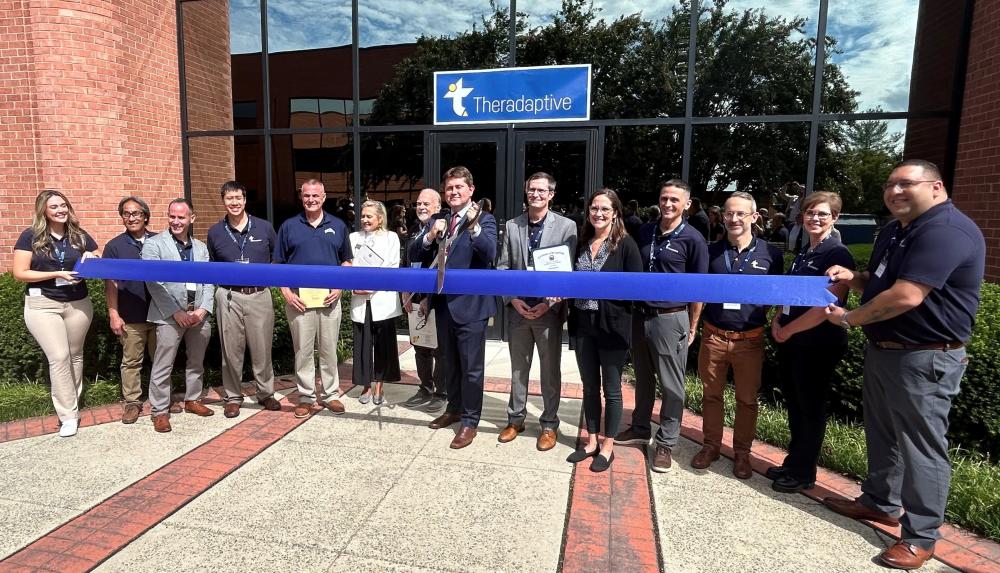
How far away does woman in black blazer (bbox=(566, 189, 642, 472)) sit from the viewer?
3502 millimetres

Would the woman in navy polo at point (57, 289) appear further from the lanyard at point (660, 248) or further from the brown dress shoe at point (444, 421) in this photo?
the lanyard at point (660, 248)

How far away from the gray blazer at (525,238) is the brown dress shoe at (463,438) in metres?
0.99

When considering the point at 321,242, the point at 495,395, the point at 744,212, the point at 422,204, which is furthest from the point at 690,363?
the point at 321,242

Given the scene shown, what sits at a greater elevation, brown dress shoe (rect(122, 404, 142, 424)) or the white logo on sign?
the white logo on sign

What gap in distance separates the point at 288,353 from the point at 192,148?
3865 millimetres

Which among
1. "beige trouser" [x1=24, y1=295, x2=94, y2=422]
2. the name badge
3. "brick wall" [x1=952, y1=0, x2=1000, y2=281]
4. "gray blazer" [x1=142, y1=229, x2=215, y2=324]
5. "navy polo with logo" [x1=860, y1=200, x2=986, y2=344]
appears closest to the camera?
"navy polo with logo" [x1=860, y1=200, x2=986, y2=344]

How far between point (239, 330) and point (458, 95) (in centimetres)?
395

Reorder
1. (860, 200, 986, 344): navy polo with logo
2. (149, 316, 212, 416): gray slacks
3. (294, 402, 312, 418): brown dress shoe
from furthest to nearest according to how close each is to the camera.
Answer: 1. (294, 402, 312, 418): brown dress shoe
2. (149, 316, 212, 416): gray slacks
3. (860, 200, 986, 344): navy polo with logo

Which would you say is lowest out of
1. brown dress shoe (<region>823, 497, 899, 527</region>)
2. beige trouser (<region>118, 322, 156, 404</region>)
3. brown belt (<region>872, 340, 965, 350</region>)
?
brown dress shoe (<region>823, 497, 899, 527</region>)

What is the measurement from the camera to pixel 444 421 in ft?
14.3

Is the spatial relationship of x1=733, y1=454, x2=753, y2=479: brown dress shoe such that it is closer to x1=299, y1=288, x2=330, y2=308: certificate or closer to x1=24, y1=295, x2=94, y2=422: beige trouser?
x1=299, y1=288, x2=330, y2=308: certificate

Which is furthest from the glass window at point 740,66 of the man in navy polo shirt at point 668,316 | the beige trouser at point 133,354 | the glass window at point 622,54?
the beige trouser at point 133,354

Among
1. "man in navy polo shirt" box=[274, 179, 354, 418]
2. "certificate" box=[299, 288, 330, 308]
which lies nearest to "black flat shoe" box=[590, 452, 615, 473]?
"man in navy polo shirt" box=[274, 179, 354, 418]

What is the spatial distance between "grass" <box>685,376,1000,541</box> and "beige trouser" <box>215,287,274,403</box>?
367 cm
